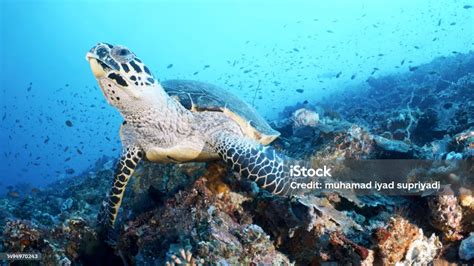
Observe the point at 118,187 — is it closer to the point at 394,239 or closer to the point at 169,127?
the point at 169,127

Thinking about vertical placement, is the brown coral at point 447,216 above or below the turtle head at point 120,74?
below

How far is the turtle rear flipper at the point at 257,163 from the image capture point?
3516mm

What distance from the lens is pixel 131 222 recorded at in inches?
140

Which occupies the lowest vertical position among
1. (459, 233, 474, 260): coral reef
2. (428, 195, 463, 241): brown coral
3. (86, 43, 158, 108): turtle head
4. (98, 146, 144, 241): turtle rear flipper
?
(459, 233, 474, 260): coral reef

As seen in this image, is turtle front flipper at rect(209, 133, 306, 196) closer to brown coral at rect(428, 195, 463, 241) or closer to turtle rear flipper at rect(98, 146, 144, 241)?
turtle rear flipper at rect(98, 146, 144, 241)

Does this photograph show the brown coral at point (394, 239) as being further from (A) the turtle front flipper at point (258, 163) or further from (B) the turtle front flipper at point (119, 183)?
(B) the turtle front flipper at point (119, 183)

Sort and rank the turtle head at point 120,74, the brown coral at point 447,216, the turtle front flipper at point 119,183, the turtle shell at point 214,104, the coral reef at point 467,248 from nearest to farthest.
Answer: the coral reef at point 467,248, the brown coral at point 447,216, the turtle head at point 120,74, the turtle front flipper at point 119,183, the turtle shell at point 214,104

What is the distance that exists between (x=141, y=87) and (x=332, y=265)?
2.73 m

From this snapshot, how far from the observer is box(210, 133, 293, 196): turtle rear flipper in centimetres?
352

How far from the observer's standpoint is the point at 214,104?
15.4ft

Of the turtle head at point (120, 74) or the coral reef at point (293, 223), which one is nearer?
the coral reef at point (293, 223)

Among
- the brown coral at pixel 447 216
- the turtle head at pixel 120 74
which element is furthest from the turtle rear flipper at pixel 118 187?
the brown coral at pixel 447 216

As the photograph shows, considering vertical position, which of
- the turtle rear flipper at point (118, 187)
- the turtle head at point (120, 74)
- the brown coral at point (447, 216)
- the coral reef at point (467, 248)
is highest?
the turtle head at point (120, 74)

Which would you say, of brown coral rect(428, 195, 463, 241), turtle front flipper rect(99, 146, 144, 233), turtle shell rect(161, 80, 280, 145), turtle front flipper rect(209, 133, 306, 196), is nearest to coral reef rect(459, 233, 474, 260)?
brown coral rect(428, 195, 463, 241)
